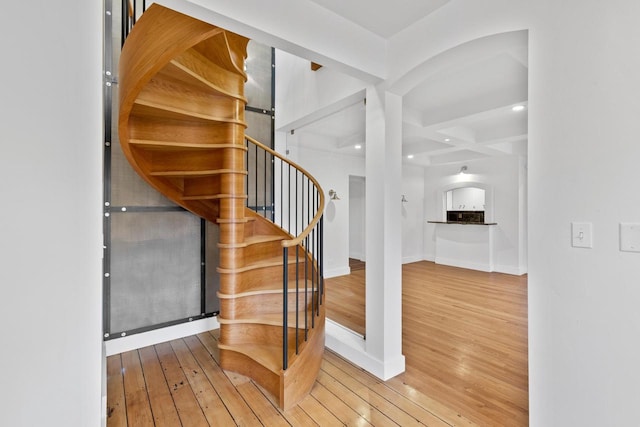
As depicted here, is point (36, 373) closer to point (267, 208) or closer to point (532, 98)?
point (532, 98)

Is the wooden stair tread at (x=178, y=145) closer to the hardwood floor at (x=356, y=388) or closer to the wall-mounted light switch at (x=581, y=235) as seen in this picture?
the hardwood floor at (x=356, y=388)

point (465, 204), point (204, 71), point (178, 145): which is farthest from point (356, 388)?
point (465, 204)

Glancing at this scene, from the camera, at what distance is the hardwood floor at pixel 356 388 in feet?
5.95

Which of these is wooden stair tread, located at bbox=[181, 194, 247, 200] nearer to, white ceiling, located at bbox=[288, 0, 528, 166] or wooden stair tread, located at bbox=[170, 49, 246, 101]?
A: wooden stair tread, located at bbox=[170, 49, 246, 101]

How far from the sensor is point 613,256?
4.04 ft

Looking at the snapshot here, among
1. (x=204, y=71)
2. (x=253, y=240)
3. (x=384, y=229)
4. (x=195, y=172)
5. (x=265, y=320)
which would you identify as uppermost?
(x=204, y=71)

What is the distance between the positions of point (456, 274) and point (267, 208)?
14.1 ft

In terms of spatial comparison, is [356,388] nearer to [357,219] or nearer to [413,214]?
[357,219]

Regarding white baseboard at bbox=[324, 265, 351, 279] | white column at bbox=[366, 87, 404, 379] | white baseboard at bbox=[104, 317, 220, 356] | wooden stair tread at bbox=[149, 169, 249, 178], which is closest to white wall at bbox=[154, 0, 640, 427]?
white column at bbox=[366, 87, 404, 379]

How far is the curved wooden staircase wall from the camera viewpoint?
170cm

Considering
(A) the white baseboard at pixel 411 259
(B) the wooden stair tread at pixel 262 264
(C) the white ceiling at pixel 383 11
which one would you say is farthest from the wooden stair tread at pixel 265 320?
(A) the white baseboard at pixel 411 259

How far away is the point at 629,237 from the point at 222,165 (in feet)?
8.00

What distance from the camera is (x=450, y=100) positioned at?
138 inches

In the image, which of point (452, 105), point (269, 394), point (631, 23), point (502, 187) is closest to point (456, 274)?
point (502, 187)
